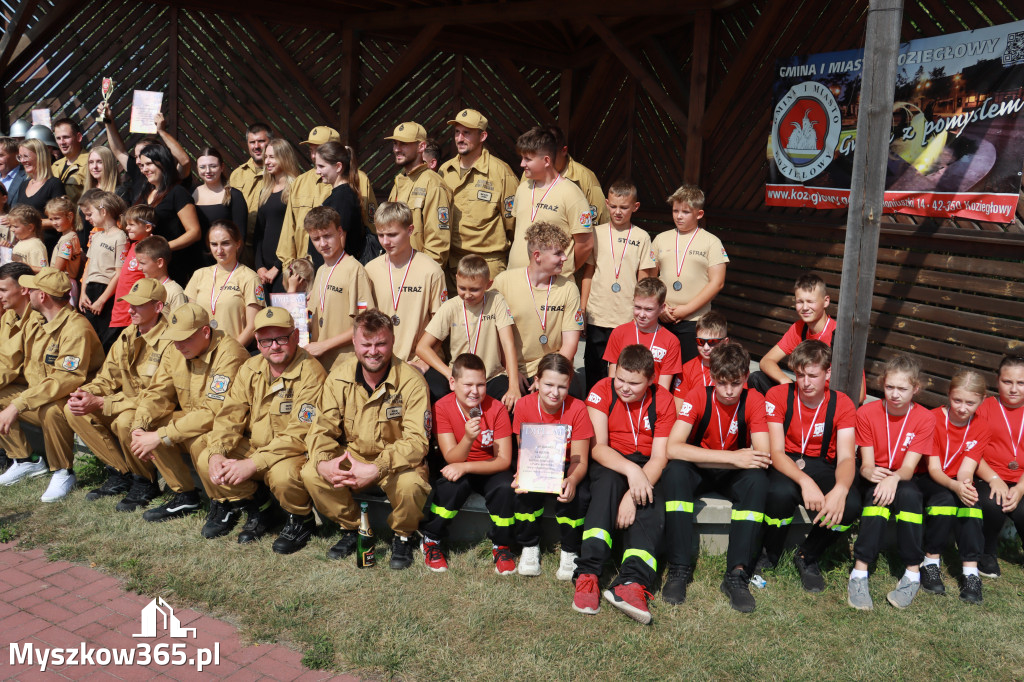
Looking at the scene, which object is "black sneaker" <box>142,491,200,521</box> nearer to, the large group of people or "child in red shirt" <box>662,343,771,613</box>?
the large group of people

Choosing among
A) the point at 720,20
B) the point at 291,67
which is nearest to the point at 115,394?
the point at 291,67

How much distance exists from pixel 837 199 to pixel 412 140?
3993 millimetres

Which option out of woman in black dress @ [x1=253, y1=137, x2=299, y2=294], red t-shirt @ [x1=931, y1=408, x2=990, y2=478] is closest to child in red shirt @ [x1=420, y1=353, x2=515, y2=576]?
woman in black dress @ [x1=253, y1=137, x2=299, y2=294]

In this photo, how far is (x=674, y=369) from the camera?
16.2ft

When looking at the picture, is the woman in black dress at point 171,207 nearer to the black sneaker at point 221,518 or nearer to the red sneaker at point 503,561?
the black sneaker at point 221,518

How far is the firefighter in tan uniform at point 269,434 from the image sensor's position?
4.45 m

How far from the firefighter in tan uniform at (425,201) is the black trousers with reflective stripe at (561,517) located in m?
2.19

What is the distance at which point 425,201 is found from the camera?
5.72 meters

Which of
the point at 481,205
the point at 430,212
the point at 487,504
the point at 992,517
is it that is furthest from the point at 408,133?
the point at 992,517

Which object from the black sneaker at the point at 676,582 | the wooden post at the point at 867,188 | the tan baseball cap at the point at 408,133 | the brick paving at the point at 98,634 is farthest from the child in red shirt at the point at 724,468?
the tan baseball cap at the point at 408,133

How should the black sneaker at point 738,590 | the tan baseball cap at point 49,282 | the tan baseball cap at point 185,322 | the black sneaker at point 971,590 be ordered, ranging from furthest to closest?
the tan baseball cap at point 49,282, the tan baseball cap at point 185,322, the black sneaker at point 971,590, the black sneaker at point 738,590

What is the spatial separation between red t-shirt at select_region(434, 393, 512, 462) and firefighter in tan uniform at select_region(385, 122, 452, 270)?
5.35 ft

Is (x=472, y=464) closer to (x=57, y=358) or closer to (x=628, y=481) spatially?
(x=628, y=481)

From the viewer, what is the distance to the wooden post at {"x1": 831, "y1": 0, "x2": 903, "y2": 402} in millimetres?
4262
